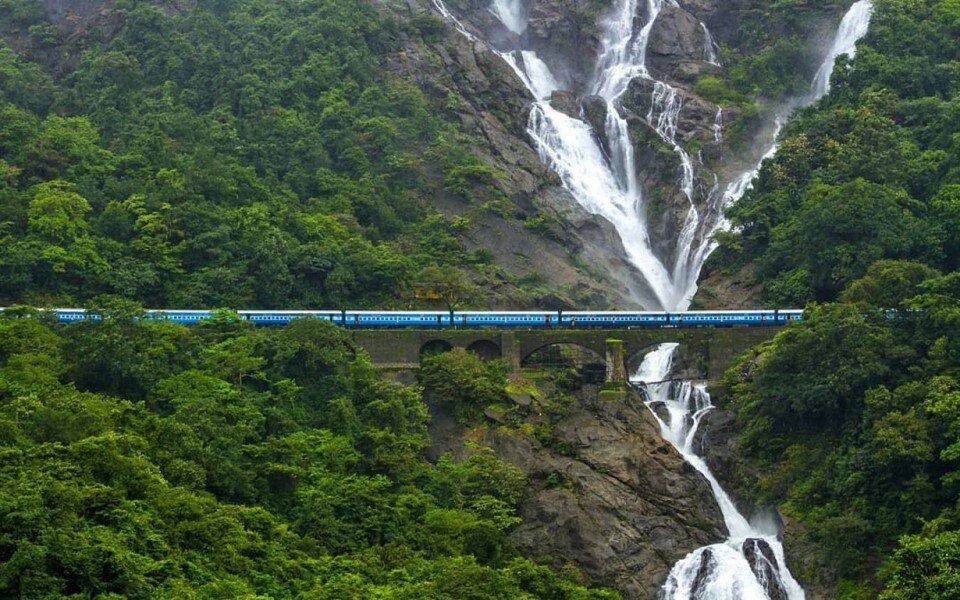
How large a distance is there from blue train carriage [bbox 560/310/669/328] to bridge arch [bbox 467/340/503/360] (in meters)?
3.51

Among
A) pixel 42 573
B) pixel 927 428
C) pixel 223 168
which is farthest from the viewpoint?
pixel 223 168

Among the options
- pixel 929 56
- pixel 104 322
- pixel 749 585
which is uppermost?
pixel 929 56

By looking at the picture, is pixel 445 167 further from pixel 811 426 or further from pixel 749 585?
pixel 749 585

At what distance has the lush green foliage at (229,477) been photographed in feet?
167

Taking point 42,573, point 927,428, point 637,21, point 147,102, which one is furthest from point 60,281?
point 637,21

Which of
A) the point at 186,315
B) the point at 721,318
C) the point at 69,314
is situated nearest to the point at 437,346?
the point at 186,315

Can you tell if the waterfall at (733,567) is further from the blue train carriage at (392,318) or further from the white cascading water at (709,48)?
the white cascading water at (709,48)

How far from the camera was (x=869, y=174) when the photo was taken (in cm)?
8350

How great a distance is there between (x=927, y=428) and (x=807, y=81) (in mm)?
43479

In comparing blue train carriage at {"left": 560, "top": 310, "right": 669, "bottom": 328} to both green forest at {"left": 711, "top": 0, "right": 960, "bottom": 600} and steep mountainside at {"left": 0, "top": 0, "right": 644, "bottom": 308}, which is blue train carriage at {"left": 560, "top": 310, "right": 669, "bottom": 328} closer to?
green forest at {"left": 711, "top": 0, "right": 960, "bottom": 600}

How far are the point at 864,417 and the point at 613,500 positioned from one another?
416 inches

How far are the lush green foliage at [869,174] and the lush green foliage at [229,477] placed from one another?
2126cm

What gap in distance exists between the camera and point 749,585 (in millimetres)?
63031

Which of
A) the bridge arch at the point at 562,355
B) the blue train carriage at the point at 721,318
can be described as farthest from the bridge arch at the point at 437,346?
the blue train carriage at the point at 721,318
